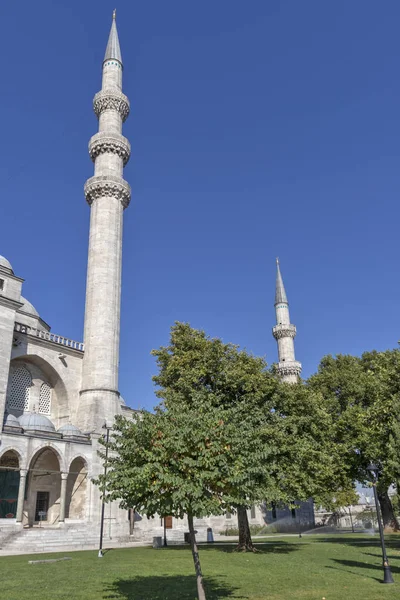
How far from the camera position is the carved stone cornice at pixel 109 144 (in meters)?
42.3

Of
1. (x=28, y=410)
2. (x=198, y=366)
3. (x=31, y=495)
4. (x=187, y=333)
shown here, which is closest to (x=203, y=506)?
(x=198, y=366)

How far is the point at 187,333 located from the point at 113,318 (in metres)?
12.2

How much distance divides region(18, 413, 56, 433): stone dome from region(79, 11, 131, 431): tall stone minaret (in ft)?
12.2

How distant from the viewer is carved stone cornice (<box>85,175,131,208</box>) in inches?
1613

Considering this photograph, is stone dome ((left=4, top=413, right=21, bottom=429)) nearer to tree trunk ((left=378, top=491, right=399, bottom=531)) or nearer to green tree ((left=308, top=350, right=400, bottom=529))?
green tree ((left=308, top=350, right=400, bottom=529))

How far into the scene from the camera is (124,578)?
13.7 m

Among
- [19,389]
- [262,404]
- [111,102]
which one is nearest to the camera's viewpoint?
[262,404]

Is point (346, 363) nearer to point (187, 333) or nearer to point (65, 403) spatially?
point (187, 333)

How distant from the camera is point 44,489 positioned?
32688 mm

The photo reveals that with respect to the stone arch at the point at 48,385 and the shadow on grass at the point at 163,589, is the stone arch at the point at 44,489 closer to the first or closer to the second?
the stone arch at the point at 48,385

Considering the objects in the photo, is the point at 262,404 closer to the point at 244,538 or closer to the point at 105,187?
the point at 244,538

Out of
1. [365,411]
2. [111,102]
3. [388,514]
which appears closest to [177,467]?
[365,411]

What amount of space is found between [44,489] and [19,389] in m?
7.07

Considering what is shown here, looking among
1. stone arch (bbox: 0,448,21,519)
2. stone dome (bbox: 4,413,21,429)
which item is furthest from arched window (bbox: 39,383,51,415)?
stone arch (bbox: 0,448,21,519)
